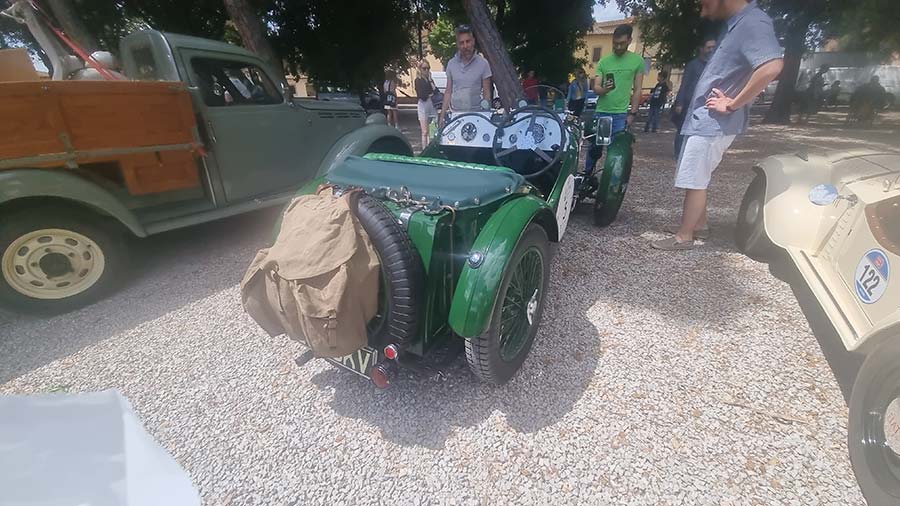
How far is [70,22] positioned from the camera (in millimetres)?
9125

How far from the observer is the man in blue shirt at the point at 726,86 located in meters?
2.91

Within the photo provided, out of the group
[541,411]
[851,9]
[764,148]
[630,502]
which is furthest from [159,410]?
[851,9]

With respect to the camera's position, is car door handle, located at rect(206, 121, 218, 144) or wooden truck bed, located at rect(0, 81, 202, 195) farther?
car door handle, located at rect(206, 121, 218, 144)

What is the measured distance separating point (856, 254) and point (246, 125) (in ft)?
15.5

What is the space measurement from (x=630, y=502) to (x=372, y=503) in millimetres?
1066

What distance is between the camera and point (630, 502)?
5.48 feet

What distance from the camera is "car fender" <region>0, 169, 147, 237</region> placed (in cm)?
263

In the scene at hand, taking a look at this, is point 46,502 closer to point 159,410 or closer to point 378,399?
point 159,410

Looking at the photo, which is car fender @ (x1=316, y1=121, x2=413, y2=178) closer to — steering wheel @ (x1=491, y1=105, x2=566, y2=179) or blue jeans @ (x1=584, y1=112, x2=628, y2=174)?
steering wheel @ (x1=491, y1=105, x2=566, y2=179)

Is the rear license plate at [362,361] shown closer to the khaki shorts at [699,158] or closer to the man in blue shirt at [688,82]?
the khaki shorts at [699,158]

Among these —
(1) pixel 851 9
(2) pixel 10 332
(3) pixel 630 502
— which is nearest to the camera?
(3) pixel 630 502

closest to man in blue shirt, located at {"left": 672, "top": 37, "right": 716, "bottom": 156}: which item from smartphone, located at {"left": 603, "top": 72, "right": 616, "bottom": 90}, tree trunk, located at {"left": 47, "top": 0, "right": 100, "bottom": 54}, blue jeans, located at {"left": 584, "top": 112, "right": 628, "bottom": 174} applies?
blue jeans, located at {"left": 584, "top": 112, "right": 628, "bottom": 174}

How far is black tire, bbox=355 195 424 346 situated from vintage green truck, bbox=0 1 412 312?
8.03 feet

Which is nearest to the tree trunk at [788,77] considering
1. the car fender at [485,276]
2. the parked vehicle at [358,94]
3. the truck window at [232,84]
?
the parked vehicle at [358,94]
